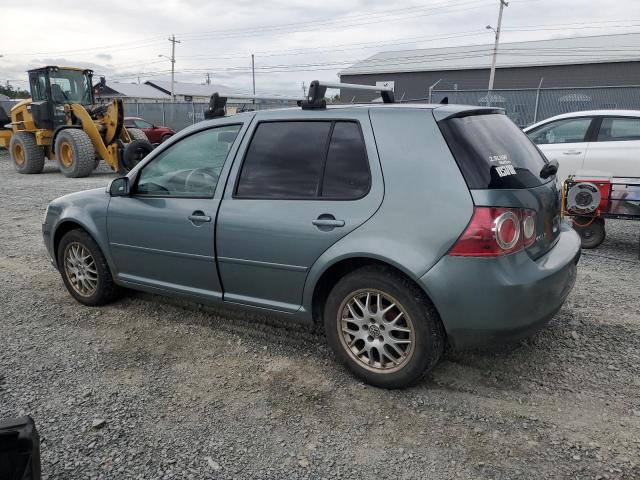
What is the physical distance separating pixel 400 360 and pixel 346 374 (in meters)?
0.46

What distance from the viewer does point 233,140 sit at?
12.0ft

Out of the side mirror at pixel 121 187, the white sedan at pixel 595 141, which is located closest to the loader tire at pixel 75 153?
the side mirror at pixel 121 187

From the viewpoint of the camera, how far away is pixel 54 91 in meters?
14.6

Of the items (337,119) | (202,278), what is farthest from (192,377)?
(337,119)

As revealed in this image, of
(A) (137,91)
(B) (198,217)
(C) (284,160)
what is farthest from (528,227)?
(A) (137,91)

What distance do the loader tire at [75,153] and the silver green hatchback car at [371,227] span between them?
10736 millimetres

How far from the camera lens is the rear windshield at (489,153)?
9.24ft

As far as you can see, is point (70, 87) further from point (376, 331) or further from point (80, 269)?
point (376, 331)

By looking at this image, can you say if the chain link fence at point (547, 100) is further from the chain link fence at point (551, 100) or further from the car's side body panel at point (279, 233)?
the car's side body panel at point (279, 233)

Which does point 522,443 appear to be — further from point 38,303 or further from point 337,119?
point 38,303

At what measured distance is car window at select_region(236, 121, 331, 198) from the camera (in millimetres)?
3281

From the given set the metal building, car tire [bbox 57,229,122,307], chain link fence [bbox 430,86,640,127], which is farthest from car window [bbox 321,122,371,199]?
the metal building

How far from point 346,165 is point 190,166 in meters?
1.34

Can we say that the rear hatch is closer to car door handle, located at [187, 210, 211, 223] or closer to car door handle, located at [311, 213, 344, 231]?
car door handle, located at [311, 213, 344, 231]
